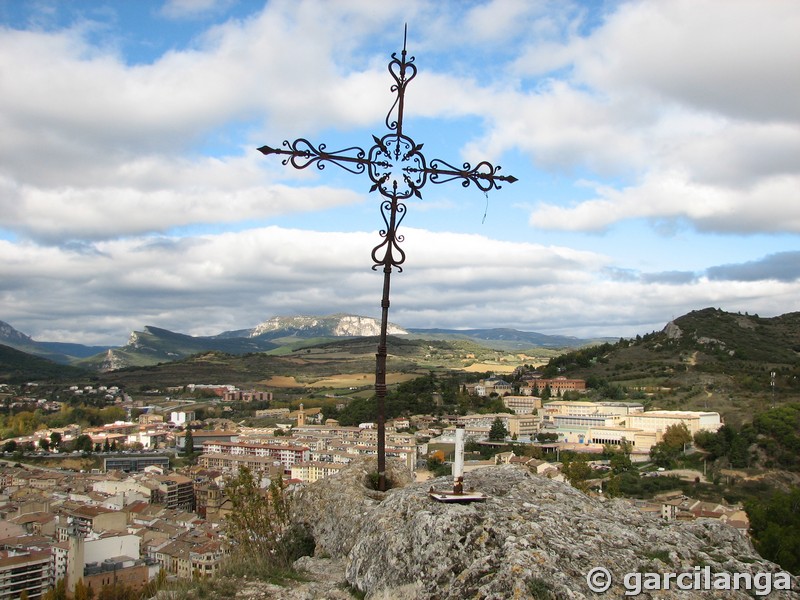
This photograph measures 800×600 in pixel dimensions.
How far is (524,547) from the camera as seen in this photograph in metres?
3.81

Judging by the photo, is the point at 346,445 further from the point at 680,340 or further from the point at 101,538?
the point at 680,340

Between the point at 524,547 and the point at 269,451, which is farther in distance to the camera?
the point at 269,451

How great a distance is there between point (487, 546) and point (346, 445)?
219ft

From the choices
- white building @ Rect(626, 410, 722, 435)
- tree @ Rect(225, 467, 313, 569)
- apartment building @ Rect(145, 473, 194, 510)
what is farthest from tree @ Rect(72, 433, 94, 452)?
tree @ Rect(225, 467, 313, 569)

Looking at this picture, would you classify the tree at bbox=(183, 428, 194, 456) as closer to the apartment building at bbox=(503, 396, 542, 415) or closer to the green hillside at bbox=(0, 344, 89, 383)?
the apartment building at bbox=(503, 396, 542, 415)

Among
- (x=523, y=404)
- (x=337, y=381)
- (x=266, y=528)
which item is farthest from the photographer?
(x=337, y=381)

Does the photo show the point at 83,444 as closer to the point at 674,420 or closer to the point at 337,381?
the point at 337,381

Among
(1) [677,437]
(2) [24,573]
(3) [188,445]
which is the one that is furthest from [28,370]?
(1) [677,437]

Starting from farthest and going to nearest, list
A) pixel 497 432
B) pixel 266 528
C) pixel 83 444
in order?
pixel 83 444 < pixel 497 432 < pixel 266 528

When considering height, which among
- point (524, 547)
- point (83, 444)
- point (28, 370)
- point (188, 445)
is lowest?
point (83, 444)

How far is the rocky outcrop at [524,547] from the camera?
3.69 meters

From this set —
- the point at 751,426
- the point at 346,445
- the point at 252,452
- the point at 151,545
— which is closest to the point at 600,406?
the point at 751,426

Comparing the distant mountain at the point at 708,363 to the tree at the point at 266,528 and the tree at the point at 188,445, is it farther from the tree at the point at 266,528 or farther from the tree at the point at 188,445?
the tree at the point at 266,528

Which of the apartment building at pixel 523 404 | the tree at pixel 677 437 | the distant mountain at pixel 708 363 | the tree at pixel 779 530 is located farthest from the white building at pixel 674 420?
the tree at pixel 779 530
